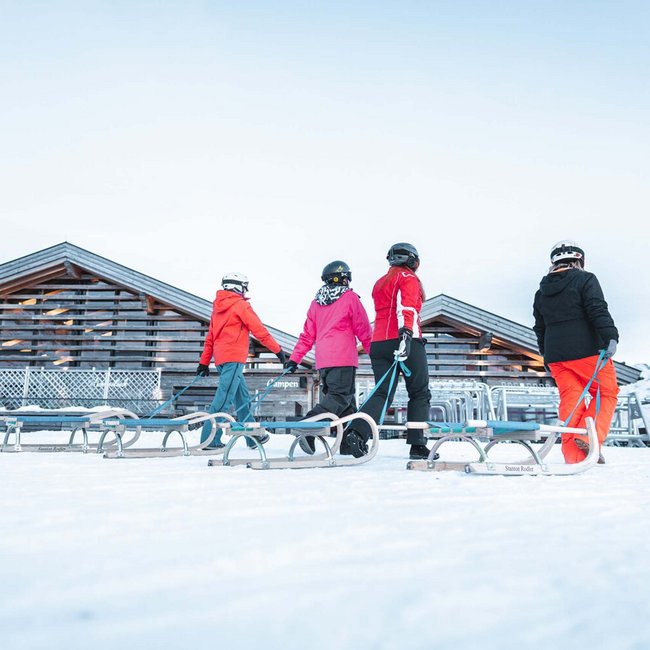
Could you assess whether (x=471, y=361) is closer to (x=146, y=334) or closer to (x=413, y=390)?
(x=146, y=334)

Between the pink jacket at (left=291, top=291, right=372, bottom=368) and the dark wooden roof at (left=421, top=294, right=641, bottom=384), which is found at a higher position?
the dark wooden roof at (left=421, top=294, right=641, bottom=384)

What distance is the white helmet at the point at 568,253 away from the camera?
492cm

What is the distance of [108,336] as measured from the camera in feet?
44.1

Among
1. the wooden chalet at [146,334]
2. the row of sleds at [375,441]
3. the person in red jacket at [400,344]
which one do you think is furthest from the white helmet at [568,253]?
the wooden chalet at [146,334]

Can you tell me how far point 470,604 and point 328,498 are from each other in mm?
1481

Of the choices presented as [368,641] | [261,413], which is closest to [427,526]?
[368,641]

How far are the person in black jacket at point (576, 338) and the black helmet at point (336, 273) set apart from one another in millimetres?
1726

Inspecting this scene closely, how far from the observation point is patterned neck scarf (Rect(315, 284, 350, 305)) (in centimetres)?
557

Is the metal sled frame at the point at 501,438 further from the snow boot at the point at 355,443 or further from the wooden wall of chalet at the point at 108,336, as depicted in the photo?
the wooden wall of chalet at the point at 108,336

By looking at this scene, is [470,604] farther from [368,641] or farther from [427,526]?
[427,526]

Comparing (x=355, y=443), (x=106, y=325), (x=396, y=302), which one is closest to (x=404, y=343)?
(x=396, y=302)

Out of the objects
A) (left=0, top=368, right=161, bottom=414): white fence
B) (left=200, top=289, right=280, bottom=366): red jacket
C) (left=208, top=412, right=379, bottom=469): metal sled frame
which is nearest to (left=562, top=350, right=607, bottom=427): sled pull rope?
(left=208, top=412, right=379, bottom=469): metal sled frame

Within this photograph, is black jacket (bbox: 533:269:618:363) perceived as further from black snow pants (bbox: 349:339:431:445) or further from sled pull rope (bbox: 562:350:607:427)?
black snow pants (bbox: 349:339:431:445)

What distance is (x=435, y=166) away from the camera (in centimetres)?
1720
